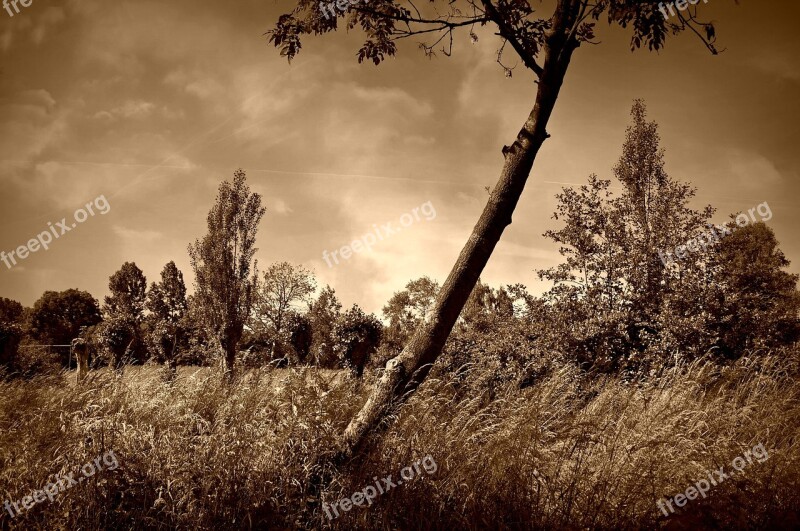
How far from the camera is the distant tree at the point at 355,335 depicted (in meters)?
13.0

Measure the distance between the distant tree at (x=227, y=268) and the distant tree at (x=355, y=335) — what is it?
5746 millimetres

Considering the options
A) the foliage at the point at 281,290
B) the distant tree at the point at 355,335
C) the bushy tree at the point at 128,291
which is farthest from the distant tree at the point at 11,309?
the distant tree at the point at 355,335

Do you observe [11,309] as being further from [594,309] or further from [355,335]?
[594,309]

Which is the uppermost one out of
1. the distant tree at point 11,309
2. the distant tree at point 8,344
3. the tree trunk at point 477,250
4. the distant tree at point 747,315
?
the distant tree at point 11,309

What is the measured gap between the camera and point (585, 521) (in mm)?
2768

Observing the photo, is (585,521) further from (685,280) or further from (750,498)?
(685,280)

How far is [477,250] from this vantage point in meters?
3.50

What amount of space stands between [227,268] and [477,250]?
50.2 ft

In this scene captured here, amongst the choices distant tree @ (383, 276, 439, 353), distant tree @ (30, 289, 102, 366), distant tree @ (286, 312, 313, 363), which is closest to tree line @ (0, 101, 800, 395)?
distant tree @ (286, 312, 313, 363)

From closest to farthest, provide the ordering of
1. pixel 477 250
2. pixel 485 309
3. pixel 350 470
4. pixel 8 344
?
pixel 350 470 → pixel 477 250 → pixel 8 344 → pixel 485 309

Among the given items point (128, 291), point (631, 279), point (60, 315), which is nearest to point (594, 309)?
point (631, 279)

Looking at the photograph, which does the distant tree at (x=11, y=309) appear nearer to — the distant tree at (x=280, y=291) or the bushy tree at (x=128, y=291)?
the bushy tree at (x=128, y=291)

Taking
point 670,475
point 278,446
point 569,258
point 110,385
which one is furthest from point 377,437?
point 569,258

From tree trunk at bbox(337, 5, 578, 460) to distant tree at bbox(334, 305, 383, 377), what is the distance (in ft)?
31.4
